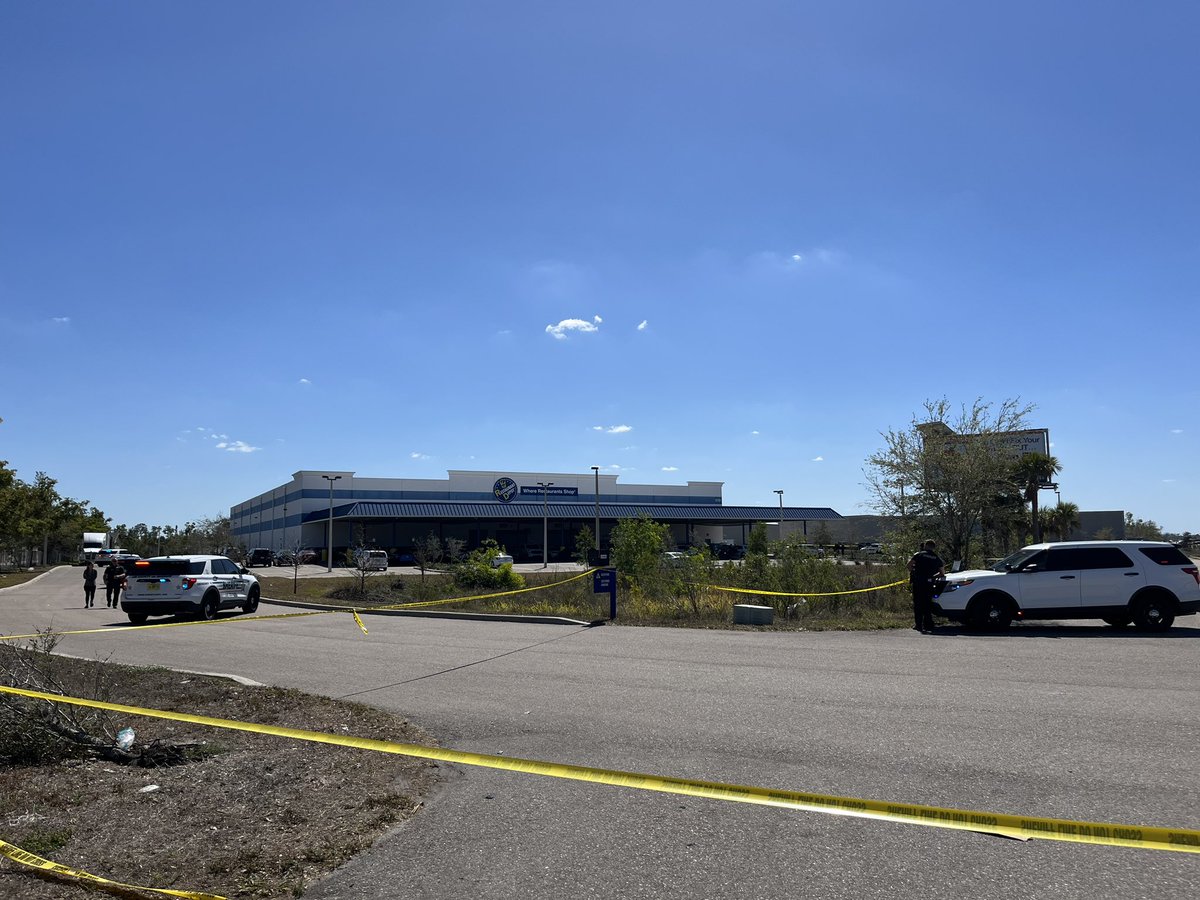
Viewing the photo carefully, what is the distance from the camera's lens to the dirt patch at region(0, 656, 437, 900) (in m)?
4.34

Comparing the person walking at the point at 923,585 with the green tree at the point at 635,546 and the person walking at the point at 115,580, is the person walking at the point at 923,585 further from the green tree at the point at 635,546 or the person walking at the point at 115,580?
the person walking at the point at 115,580

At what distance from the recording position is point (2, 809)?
528 cm

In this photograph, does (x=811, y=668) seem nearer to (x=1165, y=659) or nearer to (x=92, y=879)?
(x=1165, y=659)

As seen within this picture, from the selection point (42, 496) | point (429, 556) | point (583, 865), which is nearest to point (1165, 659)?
point (583, 865)

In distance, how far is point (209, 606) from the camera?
21.5 meters

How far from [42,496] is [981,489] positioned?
69493mm

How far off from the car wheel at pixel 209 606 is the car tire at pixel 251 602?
1.39 m

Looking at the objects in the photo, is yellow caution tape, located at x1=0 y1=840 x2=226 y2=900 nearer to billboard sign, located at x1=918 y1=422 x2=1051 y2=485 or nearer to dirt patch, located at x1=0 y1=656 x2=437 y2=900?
dirt patch, located at x1=0 y1=656 x2=437 y2=900

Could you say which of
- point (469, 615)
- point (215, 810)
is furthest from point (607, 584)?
point (215, 810)

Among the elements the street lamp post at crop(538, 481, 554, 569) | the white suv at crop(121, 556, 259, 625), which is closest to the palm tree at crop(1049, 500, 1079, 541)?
the street lamp post at crop(538, 481, 554, 569)

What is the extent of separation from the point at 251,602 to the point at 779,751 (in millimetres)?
20569

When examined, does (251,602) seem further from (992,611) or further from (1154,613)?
(1154,613)

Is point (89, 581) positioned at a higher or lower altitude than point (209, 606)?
higher

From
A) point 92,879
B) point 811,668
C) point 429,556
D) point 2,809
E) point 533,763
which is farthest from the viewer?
point 429,556
